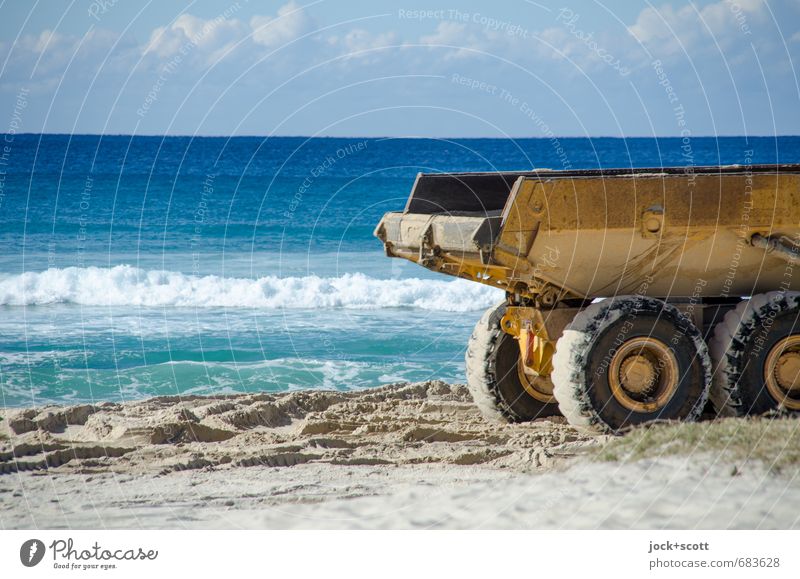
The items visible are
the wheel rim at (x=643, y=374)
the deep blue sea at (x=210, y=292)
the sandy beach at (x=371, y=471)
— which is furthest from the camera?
the deep blue sea at (x=210, y=292)

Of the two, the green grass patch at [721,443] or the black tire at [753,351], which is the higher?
the black tire at [753,351]

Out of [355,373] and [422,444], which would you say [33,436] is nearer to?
[422,444]

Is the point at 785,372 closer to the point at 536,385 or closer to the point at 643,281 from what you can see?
the point at 643,281

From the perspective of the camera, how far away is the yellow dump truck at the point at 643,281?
7496 mm

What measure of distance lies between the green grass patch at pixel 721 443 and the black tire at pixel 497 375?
5.31ft

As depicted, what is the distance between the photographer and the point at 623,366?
780cm

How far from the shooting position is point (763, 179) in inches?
307

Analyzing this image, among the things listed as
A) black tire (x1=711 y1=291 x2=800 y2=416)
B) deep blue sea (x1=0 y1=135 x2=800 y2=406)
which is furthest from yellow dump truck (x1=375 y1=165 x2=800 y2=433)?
deep blue sea (x1=0 y1=135 x2=800 y2=406)

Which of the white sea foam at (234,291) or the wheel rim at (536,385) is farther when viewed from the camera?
the white sea foam at (234,291)

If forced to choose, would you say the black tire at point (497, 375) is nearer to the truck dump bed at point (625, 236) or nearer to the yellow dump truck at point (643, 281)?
the yellow dump truck at point (643, 281)

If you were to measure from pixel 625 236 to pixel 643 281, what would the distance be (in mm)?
560

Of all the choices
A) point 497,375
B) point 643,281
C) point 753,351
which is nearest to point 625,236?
point 643,281

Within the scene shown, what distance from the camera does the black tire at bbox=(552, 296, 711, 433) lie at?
7629 millimetres

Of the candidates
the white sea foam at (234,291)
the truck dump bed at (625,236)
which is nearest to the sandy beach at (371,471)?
the truck dump bed at (625,236)
